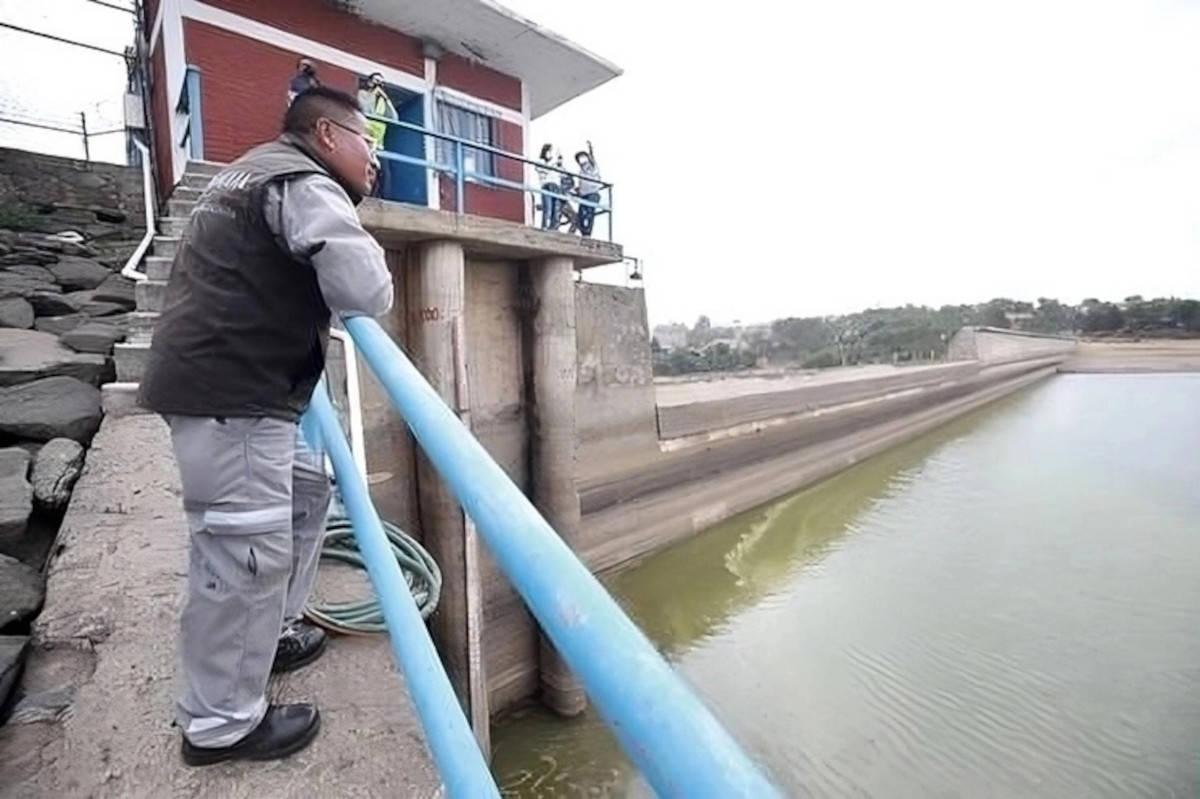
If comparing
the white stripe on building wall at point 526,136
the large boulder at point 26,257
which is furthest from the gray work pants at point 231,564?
the white stripe on building wall at point 526,136

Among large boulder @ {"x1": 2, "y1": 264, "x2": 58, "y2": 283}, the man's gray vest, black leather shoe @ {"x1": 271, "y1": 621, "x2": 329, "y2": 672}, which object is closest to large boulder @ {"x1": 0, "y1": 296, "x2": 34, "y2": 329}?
large boulder @ {"x1": 2, "y1": 264, "x2": 58, "y2": 283}

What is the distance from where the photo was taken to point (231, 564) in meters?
1.10

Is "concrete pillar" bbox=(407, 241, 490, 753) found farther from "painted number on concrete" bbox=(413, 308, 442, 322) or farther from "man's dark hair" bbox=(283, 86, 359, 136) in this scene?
"man's dark hair" bbox=(283, 86, 359, 136)

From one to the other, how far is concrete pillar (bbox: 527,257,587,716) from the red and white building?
105 cm

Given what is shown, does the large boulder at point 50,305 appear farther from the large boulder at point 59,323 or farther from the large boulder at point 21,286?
the large boulder at point 59,323

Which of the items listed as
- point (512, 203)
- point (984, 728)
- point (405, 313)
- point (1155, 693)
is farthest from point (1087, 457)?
point (405, 313)

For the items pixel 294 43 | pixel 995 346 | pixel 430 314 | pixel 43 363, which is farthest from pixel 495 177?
pixel 995 346

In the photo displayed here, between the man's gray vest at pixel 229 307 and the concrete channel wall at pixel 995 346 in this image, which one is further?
the concrete channel wall at pixel 995 346

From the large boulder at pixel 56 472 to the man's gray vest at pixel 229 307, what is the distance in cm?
142

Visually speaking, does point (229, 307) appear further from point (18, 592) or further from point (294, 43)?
point (294, 43)

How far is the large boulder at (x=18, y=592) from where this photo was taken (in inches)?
58.7

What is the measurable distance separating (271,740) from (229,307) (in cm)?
80

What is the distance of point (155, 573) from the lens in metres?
1.74

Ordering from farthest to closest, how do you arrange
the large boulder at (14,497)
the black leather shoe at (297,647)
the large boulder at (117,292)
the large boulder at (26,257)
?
the large boulder at (26,257), the large boulder at (117,292), the large boulder at (14,497), the black leather shoe at (297,647)
